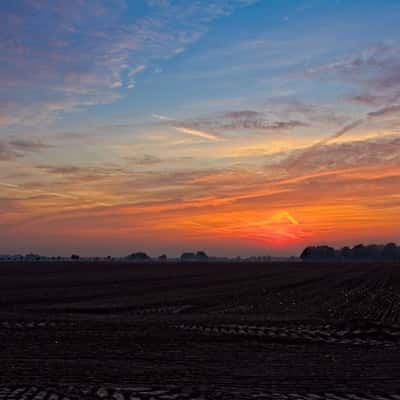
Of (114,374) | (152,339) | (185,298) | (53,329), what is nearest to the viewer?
(114,374)

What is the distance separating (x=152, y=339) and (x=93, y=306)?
1391 cm

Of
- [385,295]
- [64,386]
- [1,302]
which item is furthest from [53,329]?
[385,295]

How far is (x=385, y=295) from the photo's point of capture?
37.2 metres

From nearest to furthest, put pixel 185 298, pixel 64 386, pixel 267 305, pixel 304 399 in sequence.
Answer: pixel 304 399 → pixel 64 386 → pixel 267 305 → pixel 185 298

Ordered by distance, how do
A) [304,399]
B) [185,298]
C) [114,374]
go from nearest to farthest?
[304,399], [114,374], [185,298]

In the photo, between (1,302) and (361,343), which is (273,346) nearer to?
(361,343)

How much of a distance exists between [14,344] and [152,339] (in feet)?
13.5

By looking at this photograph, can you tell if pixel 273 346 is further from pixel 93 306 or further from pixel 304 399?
Result: pixel 93 306

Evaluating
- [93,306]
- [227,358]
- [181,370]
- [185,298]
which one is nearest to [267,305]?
[185,298]

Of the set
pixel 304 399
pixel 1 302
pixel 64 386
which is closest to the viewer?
pixel 304 399

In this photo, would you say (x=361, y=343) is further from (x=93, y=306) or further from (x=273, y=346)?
(x=93, y=306)

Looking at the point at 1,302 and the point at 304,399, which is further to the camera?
the point at 1,302

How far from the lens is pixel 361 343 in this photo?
1778cm

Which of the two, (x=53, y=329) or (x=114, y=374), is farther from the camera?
(x=53, y=329)
